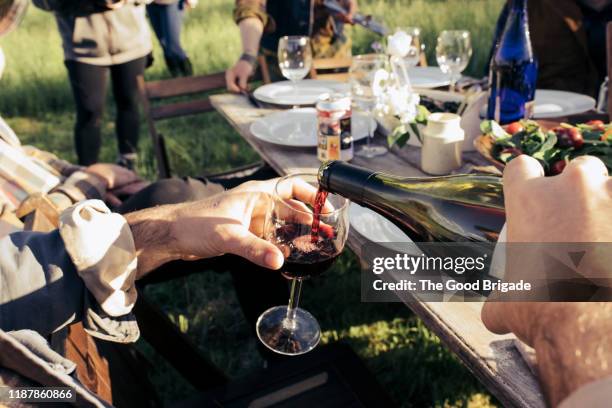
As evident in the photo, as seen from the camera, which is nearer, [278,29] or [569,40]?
[569,40]

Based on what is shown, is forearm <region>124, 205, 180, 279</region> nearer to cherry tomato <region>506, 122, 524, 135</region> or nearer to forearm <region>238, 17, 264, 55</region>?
cherry tomato <region>506, 122, 524, 135</region>

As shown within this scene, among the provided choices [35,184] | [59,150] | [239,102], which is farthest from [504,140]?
[59,150]

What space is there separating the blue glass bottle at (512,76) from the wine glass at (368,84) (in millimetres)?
440

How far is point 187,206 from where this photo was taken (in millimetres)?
1330

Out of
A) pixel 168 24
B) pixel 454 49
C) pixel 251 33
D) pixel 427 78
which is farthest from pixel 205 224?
pixel 168 24

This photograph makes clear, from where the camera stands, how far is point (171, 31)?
6.56 metres

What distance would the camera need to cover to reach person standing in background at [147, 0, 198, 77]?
631 cm

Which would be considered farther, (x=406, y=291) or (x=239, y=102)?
(x=239, y=102)

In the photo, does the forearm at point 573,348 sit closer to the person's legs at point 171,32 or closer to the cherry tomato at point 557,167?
the cherry tomato at point 557,167

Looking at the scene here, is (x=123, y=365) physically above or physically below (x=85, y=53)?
below

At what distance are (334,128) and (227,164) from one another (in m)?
3.10

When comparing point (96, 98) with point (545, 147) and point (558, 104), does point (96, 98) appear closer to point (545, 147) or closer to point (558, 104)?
point (558, 104)

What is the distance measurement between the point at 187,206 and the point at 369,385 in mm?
757

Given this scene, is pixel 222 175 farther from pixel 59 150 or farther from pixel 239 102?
pixel 59 150
